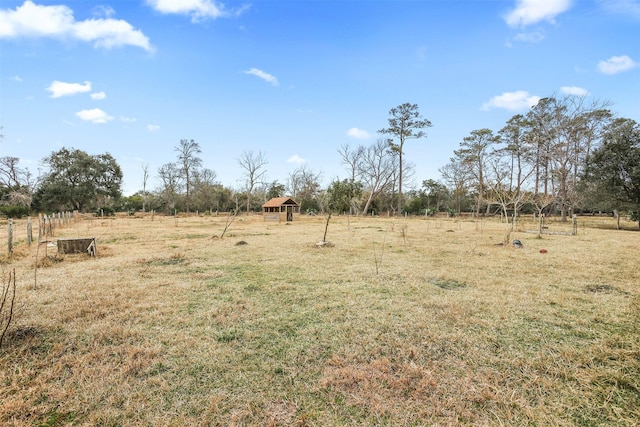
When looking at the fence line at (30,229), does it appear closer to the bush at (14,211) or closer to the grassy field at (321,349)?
the grassy field at (321,349)

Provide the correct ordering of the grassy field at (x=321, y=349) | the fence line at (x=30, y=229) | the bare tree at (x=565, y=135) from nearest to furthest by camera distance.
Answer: the grassy field at (x=321, y=349), the fence line at (x=30, y=229), the bare tree at (x=565, y=135)

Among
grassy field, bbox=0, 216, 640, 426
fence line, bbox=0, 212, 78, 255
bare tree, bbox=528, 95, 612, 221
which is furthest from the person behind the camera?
bare tree, bbox=528, 95, 612, 221

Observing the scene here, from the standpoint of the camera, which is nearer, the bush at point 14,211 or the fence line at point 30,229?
the fence line at point 30,229

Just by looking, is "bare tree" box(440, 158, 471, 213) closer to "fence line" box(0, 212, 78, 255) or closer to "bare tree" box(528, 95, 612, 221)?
"bare tree" box(528, 95, 612, 221)

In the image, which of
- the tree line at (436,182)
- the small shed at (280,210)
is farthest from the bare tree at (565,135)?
the small shed at (280,210)

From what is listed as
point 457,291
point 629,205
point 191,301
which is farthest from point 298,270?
point 629,205

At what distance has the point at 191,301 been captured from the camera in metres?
4.42

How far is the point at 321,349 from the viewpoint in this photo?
3012 mm

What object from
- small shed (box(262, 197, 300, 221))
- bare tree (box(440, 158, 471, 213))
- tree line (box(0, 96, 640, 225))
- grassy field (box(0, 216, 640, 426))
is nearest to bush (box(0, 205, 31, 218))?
tree line (box(0, 96, 640, 225))

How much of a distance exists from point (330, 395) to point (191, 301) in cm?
294

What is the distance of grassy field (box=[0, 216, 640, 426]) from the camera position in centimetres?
213

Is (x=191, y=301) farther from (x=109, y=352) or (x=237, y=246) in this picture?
(x=237, y=246)

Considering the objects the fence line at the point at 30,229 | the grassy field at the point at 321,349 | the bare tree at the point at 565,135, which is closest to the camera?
the grassy field at the point at 321,349

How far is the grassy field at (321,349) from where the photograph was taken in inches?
83.9
